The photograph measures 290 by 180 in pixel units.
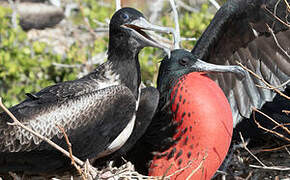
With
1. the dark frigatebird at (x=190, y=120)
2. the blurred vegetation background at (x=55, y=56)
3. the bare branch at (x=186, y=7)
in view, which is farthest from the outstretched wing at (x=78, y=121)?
the bare branch at (x=186, y=7)

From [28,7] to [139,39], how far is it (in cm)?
468

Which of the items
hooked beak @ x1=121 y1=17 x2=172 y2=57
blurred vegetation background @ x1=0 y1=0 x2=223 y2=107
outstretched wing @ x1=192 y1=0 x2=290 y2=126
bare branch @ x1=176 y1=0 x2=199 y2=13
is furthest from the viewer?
bare branch @ x1=176 y1=0 x2=199 y2=13

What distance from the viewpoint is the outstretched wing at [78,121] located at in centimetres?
363

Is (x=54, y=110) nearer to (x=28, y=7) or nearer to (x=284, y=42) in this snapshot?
(x=284, y=42)

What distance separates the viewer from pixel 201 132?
3.68 m

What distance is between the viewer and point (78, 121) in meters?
3.69

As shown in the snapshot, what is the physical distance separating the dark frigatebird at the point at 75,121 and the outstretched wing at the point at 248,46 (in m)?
0.58

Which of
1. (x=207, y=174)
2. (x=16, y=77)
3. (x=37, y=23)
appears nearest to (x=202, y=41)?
(x=207, y=174)

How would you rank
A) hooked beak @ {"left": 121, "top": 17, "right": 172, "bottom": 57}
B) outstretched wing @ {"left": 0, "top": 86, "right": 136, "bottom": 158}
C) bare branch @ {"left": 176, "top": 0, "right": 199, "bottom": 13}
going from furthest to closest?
bare branch @ {"left": 176, "top": 0, "right": 199, "bottom": 13}, hooked beak @ {"left": 121, "top": 17, "right": 172, "bottom": 57}, outstretched wing @ {"left": 0, "top": 86, "right": 136, "bottom": 158}

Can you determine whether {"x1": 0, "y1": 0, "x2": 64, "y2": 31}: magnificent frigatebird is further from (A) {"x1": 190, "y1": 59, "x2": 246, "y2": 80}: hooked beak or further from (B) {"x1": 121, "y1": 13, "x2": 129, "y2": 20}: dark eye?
(A) {"x1": 190, "y1": 59, "x2": 246, "y2": 80}: hooked beak

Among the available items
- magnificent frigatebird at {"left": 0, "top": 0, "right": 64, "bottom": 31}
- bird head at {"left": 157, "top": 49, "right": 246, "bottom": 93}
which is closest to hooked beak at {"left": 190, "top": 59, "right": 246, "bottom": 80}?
bird head at {"left": 157, "top": 49, "right": 246, "bottom": 93}

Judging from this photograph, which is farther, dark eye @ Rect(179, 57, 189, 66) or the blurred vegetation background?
the blurred vegetation background

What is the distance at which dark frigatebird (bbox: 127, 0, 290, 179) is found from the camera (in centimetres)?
369

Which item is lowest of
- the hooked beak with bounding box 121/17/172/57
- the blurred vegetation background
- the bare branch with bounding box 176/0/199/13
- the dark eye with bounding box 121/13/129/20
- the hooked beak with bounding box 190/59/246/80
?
the blurred vegetation background
